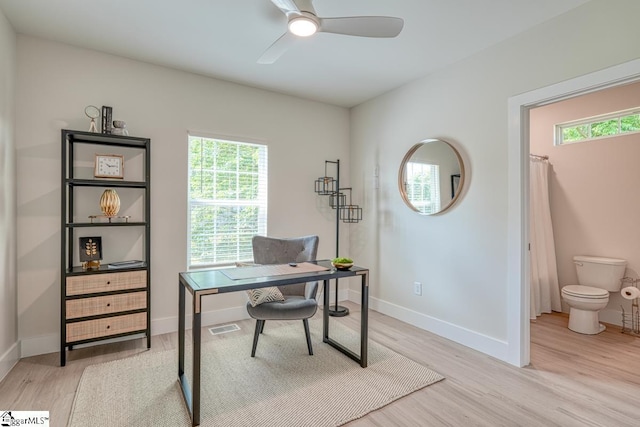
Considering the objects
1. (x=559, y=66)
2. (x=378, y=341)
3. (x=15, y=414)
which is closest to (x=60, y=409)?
(x=15, y=414)

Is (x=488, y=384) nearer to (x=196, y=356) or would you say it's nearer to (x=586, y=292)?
(x=586, y=292)

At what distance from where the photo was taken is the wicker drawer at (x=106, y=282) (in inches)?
98.9

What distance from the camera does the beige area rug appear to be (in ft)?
6.12

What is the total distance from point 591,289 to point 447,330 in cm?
162

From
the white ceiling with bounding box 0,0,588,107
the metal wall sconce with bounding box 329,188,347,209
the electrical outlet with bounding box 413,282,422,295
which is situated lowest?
the electrical outlet with bounding box 413,282,422,295

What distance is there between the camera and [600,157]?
→ 362cm

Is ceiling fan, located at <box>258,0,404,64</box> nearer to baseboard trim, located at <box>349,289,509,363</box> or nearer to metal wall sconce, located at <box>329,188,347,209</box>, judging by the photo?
metal wall sconce, located at <box>329,188,347,209</box>

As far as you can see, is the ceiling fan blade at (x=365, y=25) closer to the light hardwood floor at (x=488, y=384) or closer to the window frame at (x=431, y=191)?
the window frame at (x=431, y=191)

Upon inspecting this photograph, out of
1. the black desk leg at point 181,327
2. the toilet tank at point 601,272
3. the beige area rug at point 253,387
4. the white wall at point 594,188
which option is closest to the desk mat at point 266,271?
the black desk leg at point 181,327

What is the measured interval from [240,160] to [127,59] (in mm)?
1379

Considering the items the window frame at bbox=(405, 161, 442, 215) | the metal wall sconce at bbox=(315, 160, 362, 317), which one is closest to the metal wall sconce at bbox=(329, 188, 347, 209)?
the metal wall sconce at bbox=(315, 160, 362, 317)

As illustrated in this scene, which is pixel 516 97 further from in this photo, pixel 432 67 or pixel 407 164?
pixel 407 164

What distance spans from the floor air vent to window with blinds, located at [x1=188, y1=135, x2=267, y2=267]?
0.66 meters

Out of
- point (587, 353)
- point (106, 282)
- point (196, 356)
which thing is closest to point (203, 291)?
point (196, 356)
